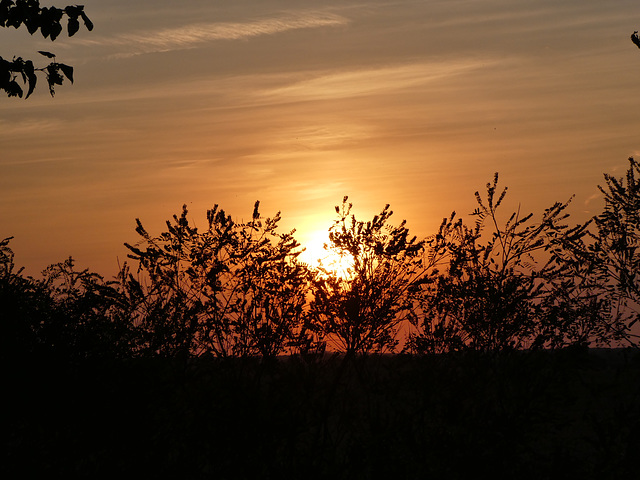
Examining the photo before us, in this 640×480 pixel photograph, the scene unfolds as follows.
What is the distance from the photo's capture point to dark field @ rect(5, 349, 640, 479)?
14.5 metres

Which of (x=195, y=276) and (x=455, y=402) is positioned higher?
(x=195, y=276)

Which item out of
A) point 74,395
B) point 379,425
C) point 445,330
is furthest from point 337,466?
point 445,330

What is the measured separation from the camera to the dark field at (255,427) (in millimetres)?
14461

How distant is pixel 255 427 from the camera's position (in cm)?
1537

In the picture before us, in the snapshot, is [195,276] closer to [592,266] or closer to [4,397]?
[4,397]

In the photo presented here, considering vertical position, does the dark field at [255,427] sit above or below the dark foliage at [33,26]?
below

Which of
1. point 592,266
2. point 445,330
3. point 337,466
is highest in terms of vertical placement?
point 592,266

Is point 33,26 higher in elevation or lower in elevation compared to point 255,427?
higher

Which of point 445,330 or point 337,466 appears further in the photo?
point 445,330

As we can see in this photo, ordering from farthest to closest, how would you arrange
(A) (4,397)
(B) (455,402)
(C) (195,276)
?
(C) (195,276) < (B) (455,402) < (A) (4,397)

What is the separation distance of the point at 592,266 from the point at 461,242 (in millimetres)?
4778

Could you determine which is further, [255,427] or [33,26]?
[255,427]

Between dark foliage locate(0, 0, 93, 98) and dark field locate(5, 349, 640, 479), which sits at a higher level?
dark foliage locate(0, 0, 93, 98)

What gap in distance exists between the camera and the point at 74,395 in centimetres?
1459
